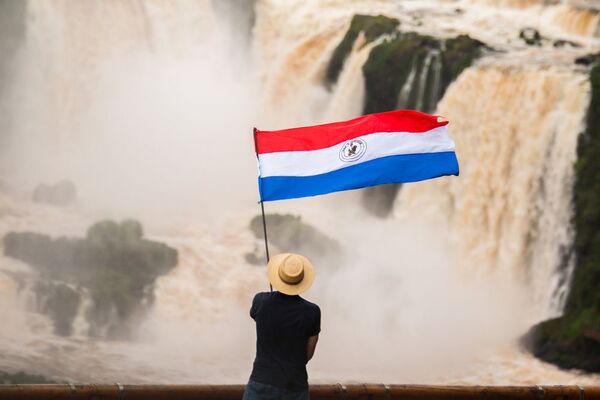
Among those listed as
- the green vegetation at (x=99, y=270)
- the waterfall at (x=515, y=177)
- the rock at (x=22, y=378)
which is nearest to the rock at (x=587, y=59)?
the waterfall at (x=515, y=177)

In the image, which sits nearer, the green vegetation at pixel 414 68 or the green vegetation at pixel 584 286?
the green vegetation at pixel 584 286

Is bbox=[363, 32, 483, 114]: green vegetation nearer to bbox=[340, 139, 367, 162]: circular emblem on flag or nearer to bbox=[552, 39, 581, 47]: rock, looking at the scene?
bbox=[552, 39, 581, 47]: rock

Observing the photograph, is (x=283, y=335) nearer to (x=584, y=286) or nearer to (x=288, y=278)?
(x=288, y=278)

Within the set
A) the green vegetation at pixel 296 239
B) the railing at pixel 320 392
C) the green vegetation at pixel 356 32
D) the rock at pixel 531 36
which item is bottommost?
the railing at pixel 320 392

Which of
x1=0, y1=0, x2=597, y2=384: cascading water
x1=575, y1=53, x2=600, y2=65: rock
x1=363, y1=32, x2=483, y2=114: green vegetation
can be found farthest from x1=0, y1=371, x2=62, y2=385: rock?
x1=575, y1=53, x2=600, y2=65: rock

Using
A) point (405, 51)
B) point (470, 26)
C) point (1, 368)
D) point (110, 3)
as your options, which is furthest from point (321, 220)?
point (1, 368)

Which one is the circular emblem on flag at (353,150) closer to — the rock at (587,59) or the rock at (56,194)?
the rock at (587,59)
